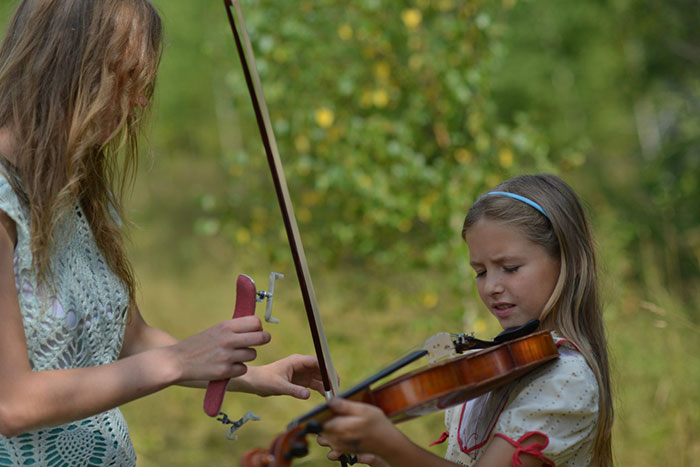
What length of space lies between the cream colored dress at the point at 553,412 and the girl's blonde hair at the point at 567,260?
80 mm

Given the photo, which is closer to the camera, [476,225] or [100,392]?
[100,392]

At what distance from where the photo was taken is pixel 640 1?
8.45 m

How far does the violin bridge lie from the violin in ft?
0.43

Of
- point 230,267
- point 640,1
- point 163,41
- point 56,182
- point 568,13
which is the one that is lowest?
point 230,267

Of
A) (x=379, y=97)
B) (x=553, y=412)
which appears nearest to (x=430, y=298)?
(x=379, y=97)

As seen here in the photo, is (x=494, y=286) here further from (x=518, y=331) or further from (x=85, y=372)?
(x=85, y=372)

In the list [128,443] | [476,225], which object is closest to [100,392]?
[128,443]

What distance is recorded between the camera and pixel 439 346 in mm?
1995

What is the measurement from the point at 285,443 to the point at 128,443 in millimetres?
Answer: 851

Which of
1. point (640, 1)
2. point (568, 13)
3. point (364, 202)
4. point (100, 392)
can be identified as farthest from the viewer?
point (568, 13)

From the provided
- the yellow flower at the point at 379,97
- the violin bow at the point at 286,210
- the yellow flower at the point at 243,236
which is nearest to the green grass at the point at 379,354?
the yellow flower at the point at 243,236

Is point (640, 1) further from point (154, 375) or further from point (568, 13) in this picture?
point (154, 375)

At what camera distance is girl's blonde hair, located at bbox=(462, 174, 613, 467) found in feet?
6.88

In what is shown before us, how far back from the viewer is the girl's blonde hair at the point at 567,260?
6.88 ft
